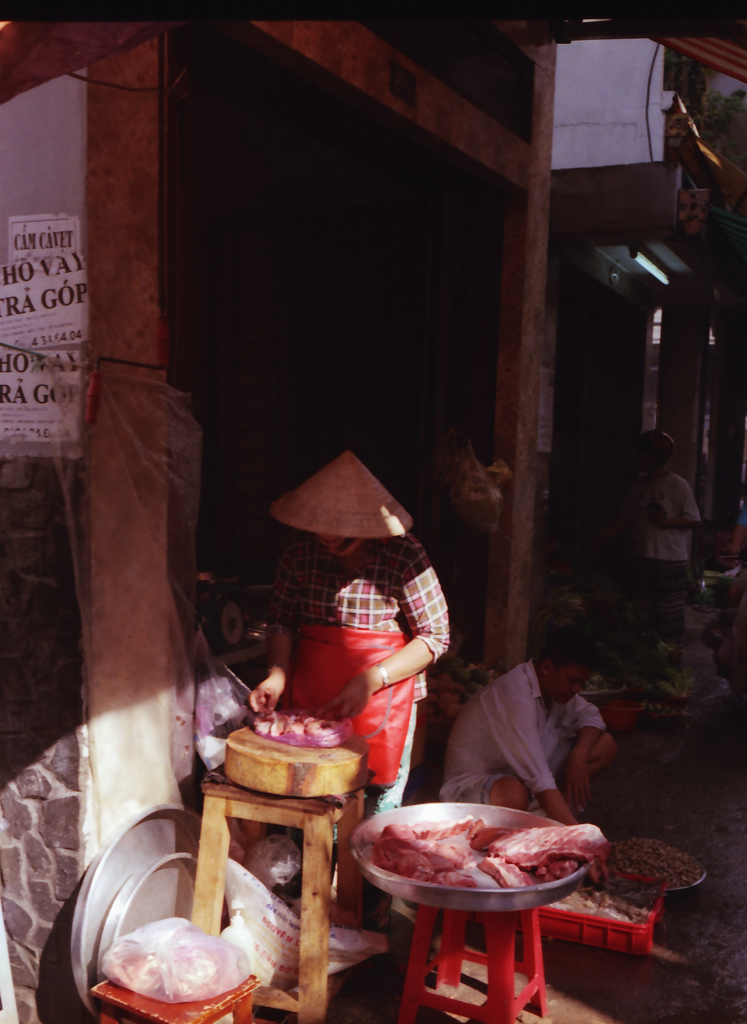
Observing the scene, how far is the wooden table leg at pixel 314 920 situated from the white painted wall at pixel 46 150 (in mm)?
2343

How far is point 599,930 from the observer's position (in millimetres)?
3939

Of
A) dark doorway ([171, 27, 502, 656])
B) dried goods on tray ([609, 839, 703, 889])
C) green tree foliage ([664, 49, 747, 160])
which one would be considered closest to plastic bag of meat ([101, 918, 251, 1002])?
dried goods on tray ([609, 839, 703, 889])

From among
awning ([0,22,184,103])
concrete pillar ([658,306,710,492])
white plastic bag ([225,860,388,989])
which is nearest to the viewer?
awning ([0,22,184,103])

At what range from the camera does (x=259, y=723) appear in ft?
11.3

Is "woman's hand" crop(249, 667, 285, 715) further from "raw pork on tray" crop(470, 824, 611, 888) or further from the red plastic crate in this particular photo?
the red plastic crate

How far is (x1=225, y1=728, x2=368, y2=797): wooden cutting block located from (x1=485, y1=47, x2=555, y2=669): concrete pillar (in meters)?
3.65

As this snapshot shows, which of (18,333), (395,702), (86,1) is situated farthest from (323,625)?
(86,1)

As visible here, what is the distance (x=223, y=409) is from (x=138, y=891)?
16.5ft

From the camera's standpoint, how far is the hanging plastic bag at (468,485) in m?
6.16

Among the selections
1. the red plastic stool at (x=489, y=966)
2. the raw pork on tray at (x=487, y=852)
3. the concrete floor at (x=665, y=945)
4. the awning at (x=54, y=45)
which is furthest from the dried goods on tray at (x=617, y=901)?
the awning at (x=54, y=45)

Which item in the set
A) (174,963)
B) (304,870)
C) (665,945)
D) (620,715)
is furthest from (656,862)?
(620,715)

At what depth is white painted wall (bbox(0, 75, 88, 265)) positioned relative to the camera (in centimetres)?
312

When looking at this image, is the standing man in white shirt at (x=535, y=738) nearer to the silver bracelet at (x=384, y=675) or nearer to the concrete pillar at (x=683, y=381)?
the silver bracelet at (x=384, y=675)

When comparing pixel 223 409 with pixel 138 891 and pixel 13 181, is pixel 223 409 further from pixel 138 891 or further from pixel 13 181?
pixel 138 891
